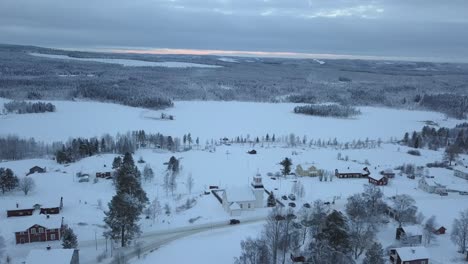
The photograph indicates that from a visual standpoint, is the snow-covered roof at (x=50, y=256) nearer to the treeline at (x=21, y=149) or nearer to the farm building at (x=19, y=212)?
the farm building at (x=19, y=212)

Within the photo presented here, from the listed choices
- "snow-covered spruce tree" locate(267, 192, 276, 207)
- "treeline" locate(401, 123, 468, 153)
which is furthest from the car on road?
"treeline" locate(401, 123, 468, 153)

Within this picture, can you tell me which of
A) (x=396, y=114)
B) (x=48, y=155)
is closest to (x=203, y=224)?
(x=48, y=155)

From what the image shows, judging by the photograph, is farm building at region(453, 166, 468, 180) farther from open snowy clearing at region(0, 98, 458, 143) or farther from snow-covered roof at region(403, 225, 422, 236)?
open snowy clearing at region(0, 98, 458, 143)

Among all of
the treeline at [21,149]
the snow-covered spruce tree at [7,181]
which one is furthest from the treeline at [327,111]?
the snow-covered spruce tree at [7,181]

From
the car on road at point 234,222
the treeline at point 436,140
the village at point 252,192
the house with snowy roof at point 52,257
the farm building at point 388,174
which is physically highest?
the treeline at point 436,140

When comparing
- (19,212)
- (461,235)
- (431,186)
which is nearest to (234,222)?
(461,235)

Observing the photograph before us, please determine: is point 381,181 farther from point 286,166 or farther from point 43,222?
point 43,222

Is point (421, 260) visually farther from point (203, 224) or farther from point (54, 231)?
point (54, 231)

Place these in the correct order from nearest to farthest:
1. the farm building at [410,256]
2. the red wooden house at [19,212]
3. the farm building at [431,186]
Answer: the farm building at [410,256], the red wooden house at [19,212], the farm building at [431,186]
